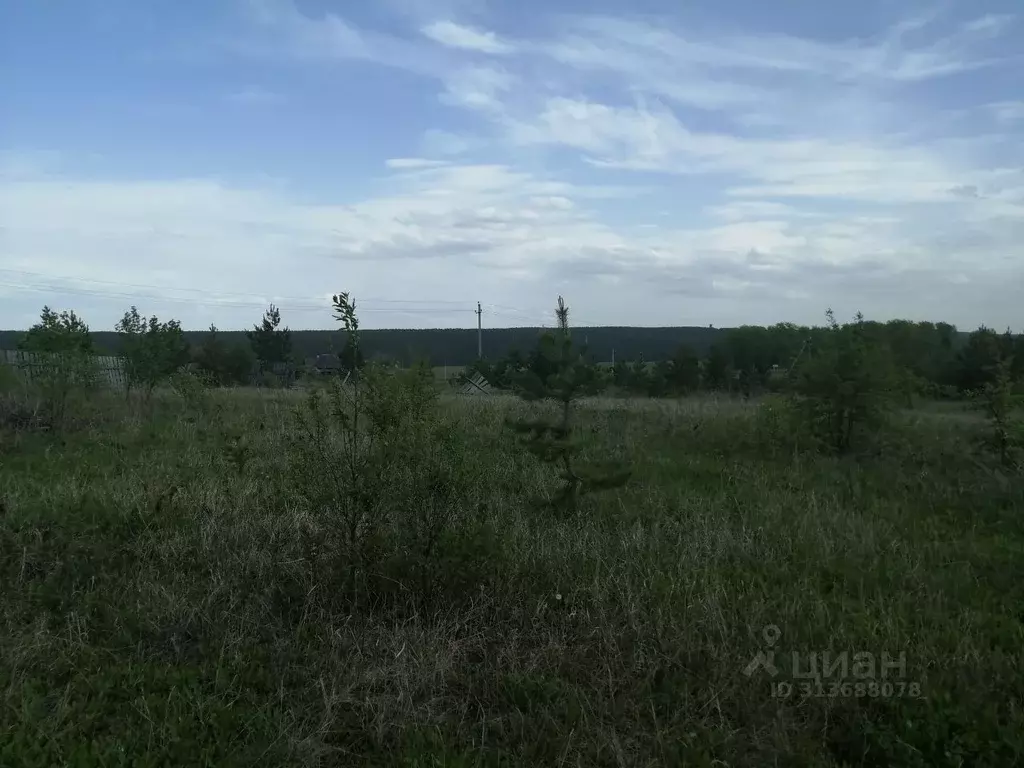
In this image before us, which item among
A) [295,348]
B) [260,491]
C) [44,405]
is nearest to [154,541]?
[260,491]

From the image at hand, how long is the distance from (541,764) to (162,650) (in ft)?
7.45

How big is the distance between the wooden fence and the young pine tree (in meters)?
8.14

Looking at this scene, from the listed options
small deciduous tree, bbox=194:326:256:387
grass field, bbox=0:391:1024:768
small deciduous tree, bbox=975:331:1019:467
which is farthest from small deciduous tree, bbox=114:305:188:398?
small deciduous tree, bbox=194:326:256:387

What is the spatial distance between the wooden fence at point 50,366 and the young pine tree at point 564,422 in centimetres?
814

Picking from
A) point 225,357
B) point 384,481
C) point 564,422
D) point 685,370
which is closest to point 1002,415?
point 564,422

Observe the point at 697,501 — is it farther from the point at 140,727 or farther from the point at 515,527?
the point at 140,727

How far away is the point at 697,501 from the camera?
6.71m

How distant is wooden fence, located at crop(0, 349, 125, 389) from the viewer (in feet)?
36.2

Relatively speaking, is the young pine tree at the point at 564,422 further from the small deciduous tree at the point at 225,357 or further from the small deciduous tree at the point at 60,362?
the small deciduous tree at the point at 225,357
